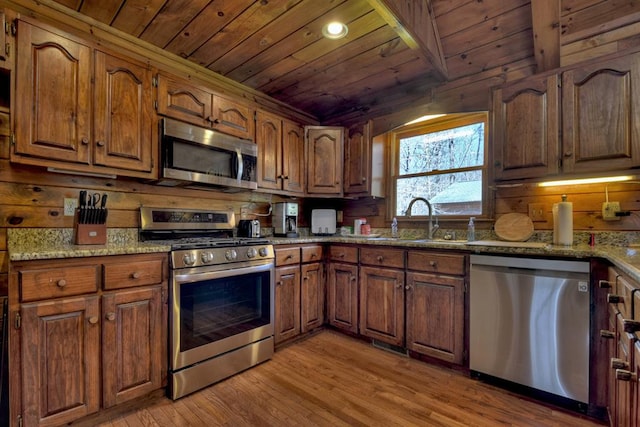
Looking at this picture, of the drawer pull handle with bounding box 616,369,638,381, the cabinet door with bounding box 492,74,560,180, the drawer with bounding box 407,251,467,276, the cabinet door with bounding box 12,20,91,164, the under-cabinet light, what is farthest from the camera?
the drawer with bounding box 407,251,467,276

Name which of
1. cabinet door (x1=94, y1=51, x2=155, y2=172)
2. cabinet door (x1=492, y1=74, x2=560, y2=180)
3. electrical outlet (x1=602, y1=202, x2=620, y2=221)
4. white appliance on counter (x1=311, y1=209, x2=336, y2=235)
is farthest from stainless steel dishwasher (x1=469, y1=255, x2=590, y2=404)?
cabinet door (x1=94, y1=51, x2=155, y2=172)

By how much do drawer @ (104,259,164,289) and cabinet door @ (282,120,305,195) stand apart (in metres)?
1.49

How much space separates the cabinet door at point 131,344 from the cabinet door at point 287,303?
93 cm

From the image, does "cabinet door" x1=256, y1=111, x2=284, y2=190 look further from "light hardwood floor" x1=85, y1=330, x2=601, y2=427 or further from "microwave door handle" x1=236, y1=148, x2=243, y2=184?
Result: "light hardwood floor" x1=85, y1=330, x2=601, y2=427

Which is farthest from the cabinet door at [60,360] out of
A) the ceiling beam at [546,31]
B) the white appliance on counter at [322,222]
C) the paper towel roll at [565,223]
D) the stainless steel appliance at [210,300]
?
the ceiling beam at [546,31]

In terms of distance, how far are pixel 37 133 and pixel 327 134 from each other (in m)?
2.32

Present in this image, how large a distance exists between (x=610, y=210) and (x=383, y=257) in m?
1.55

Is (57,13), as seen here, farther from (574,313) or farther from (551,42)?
(574,313)

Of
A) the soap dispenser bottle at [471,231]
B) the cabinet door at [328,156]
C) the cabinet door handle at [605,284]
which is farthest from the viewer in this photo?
the cabinet door at [328,156]

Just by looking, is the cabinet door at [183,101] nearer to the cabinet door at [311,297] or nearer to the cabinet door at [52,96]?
the cabinet door at [52,96]

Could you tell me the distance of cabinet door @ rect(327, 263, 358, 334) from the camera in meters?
2.67

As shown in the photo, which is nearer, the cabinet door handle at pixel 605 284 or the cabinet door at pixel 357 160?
the cabinet door handle at pixel 605 284

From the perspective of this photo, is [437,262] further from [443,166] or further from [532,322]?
[443,166]

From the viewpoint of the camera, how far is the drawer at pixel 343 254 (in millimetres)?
2678
